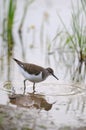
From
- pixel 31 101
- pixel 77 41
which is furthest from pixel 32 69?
pixel 77 41

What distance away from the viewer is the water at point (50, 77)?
782 cm

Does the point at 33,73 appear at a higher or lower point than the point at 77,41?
lower

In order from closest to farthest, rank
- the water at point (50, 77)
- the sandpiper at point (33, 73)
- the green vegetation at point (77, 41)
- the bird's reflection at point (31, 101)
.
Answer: the water at point (50, 77)
the bird's reflection at point (31, 101)
the sandpiper at point (33, 73)
the green vegetation at point (77, 41)

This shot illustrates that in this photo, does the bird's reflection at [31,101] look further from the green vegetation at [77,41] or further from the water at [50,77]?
the green vegetation at [77,41]

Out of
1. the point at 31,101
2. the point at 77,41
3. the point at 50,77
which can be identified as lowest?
the point at 31,101

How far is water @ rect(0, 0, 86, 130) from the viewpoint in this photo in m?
7.82

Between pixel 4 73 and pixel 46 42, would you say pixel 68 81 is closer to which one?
pixel 4 73

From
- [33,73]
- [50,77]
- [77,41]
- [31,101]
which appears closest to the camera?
[31,101]

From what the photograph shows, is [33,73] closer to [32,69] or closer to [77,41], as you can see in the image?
[32,69]

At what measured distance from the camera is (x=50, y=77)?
10047mm

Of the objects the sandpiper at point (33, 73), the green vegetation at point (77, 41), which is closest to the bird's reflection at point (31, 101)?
the sandpiper at point (33, 73)

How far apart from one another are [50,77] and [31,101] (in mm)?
1681

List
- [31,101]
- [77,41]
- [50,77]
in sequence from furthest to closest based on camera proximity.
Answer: [77,41] → [50,77] → [31,101]

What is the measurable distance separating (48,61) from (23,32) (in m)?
2.23
